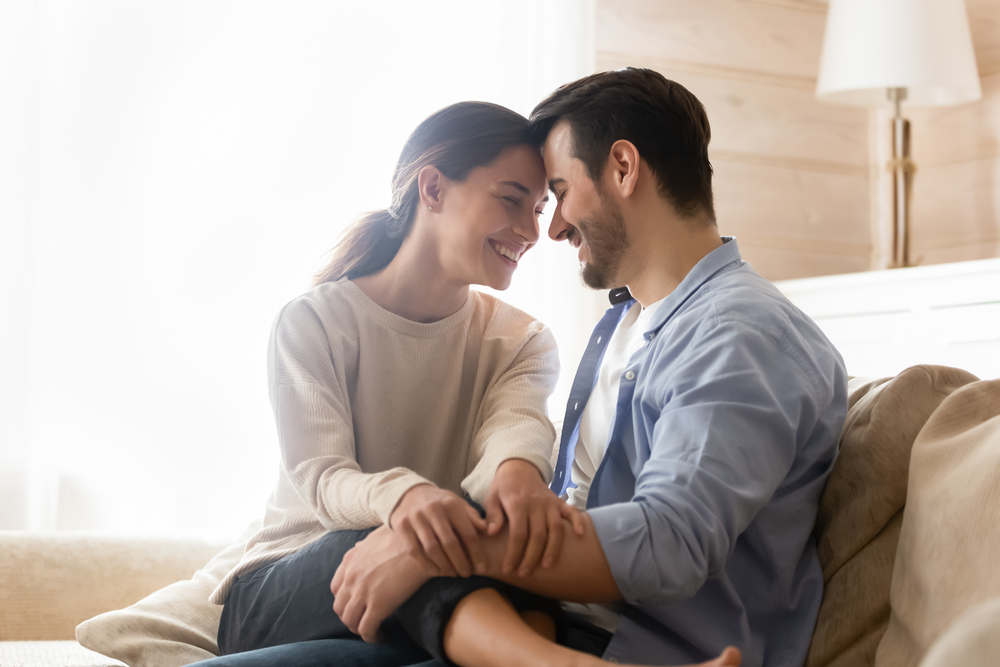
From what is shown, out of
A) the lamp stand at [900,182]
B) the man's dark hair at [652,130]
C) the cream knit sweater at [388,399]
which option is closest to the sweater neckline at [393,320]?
the cream knit sweater at [388,399]

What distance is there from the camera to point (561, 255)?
303cm

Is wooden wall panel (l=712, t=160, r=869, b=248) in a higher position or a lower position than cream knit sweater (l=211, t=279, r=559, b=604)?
higher

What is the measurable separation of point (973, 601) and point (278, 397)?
905 millimetres

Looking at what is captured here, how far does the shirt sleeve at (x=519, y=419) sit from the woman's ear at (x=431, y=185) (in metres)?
0.28

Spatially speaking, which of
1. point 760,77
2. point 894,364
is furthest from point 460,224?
point 760,77

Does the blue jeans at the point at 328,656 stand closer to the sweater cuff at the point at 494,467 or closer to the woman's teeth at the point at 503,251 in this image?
the sweater cuff at the point at 494,467

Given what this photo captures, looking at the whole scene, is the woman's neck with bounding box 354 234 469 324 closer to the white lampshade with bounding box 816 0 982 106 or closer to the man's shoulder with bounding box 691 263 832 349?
the man's shoulder with bounding box 691 263 832 349

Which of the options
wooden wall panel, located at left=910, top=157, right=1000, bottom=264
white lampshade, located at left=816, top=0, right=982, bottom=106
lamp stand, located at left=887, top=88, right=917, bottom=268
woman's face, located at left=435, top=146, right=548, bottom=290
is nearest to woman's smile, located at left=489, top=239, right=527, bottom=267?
woman's face, located at left=435, top=146, right=548, bottom=290

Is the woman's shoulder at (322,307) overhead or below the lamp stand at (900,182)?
below

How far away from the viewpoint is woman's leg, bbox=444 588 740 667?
0.89 metres

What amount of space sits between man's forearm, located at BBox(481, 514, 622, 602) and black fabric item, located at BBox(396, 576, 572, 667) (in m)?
0.02

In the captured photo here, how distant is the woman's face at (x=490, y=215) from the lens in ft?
5.09

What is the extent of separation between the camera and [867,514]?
1131 millimetres

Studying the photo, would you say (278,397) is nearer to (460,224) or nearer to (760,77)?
(460,224)
